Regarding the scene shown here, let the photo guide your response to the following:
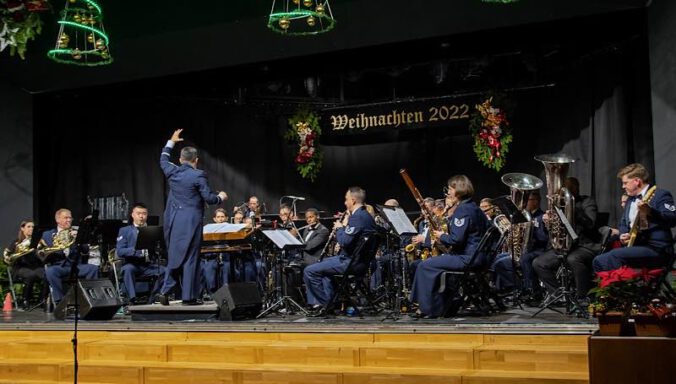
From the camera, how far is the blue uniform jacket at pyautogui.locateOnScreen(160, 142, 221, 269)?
26.1ft

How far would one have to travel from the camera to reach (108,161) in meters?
14.1

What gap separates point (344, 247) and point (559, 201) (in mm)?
2140

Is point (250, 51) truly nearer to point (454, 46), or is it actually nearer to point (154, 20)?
point (154, 20)

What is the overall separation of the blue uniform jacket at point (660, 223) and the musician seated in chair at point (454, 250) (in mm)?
1447

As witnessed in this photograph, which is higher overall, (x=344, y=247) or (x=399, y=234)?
(x=399, y=234)

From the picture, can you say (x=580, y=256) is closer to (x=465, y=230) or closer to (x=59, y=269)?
(x=465, y=230)

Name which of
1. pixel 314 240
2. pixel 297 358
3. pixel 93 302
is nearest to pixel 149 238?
pixel 93 302

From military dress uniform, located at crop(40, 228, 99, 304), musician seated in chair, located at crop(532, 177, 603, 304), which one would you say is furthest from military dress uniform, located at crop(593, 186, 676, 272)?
military dress uniform, located at crop(40, 228, 99, 304)

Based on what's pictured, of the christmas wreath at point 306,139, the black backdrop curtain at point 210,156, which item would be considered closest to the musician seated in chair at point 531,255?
the black backdrop curtain at point 210,156

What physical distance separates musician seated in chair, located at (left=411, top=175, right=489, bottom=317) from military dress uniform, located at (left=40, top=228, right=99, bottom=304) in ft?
15.7

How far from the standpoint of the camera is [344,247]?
792cm

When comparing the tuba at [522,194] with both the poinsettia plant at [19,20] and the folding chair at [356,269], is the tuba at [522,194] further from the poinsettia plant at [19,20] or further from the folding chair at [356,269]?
the poinsettia plant at [19,20]

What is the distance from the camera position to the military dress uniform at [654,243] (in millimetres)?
6621

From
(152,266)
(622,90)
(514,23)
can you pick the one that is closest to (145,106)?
(152,266)
